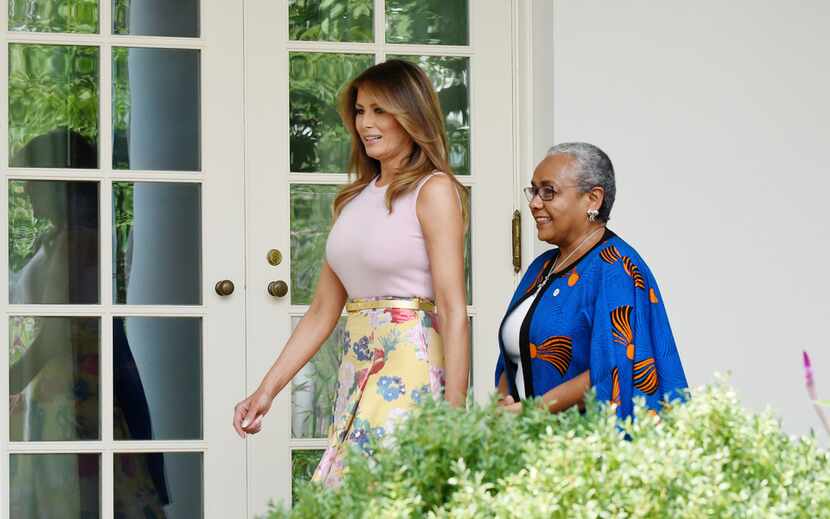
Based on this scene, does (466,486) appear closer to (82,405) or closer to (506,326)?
(506,326)

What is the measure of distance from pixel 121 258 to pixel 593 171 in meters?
1.69

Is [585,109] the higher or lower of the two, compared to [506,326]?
higher

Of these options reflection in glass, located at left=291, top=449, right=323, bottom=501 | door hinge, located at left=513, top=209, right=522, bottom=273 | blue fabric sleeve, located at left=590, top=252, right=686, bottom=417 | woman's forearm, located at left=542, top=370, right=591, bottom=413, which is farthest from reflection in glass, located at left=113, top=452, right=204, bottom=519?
blue fabric sleeve, located at left=590, top=252, right=686, bottom=417

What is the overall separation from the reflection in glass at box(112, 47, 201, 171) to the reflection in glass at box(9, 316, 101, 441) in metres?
0.53

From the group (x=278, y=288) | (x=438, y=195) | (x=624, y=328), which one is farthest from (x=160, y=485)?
(x=624, y=328)

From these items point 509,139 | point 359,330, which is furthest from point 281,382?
point 509,139

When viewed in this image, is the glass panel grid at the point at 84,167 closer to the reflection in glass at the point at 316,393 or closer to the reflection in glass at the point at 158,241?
the reflection in glass at the point at 158,241

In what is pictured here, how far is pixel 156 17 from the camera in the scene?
407cm

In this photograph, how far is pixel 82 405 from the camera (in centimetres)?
399

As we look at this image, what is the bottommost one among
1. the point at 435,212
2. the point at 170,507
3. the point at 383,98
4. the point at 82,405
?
the point at 170,507

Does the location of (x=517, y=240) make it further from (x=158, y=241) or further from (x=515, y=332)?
(x=515, y=332)

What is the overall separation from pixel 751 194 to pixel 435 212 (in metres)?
1.57

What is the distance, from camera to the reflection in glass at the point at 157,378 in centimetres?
400

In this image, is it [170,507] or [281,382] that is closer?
[281,382]
